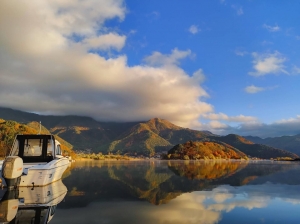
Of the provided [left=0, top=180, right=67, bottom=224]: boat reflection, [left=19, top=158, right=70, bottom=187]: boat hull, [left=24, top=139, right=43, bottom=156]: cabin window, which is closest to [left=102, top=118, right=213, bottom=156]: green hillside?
[left=24, top=139, right=43, bottom=156]: cabin window

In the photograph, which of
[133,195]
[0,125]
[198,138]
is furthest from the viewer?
[198,138]

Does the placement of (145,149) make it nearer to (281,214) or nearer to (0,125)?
(0,125)

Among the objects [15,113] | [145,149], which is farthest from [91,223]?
[15,113]

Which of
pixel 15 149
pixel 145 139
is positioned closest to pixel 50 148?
pixel 15 149

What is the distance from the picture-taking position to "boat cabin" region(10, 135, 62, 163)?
16.4 m

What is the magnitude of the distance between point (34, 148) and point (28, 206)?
30.8 feet

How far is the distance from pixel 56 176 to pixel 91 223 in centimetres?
929

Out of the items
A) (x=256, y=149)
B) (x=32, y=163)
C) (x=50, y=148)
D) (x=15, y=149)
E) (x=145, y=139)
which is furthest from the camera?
(x=145, y=139)

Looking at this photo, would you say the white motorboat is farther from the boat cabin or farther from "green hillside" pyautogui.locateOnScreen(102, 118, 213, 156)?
"green hillside" pyautogui.locateOnScreen(102, 118, 213, 156)

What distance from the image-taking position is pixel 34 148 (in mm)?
17031

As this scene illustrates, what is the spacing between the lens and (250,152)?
13375 cm

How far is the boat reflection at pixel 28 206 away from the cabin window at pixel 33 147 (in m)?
5.41

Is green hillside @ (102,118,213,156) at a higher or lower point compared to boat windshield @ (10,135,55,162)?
higher

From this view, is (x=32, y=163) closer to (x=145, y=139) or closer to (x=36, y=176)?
(x=36, y=176)
